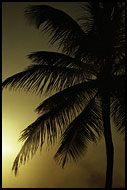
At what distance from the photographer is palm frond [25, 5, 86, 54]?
3.93m

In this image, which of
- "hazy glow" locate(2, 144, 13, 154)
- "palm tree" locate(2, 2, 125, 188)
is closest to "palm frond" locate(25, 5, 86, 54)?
"palm tree" locate(2, 2, 125, 188)

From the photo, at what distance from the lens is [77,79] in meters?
4.13

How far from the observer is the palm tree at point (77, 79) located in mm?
3725

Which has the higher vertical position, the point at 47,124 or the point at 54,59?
the point at 54,59

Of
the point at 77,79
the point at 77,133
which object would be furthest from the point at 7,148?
the point at 77,79

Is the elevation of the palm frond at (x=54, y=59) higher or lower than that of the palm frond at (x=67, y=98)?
higher

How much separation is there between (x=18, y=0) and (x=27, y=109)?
1.86m

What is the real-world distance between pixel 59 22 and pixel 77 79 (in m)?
0.83

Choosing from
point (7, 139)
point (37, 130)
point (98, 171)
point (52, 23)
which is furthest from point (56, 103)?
point (98, 171)

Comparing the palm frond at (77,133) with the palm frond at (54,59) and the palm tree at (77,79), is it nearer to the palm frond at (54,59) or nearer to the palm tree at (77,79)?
the palm tree at (77,79)

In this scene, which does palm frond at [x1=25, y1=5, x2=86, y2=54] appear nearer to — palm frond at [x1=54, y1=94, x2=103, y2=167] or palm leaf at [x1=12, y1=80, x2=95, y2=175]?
palm leaf at [x1=12, y1=80, x2=95, y2=175]

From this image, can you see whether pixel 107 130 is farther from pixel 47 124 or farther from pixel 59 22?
pixel 59 22

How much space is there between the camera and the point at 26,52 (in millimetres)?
5055

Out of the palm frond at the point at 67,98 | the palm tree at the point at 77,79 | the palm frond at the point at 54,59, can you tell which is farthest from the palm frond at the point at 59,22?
the palm frond at the point at 67,98
